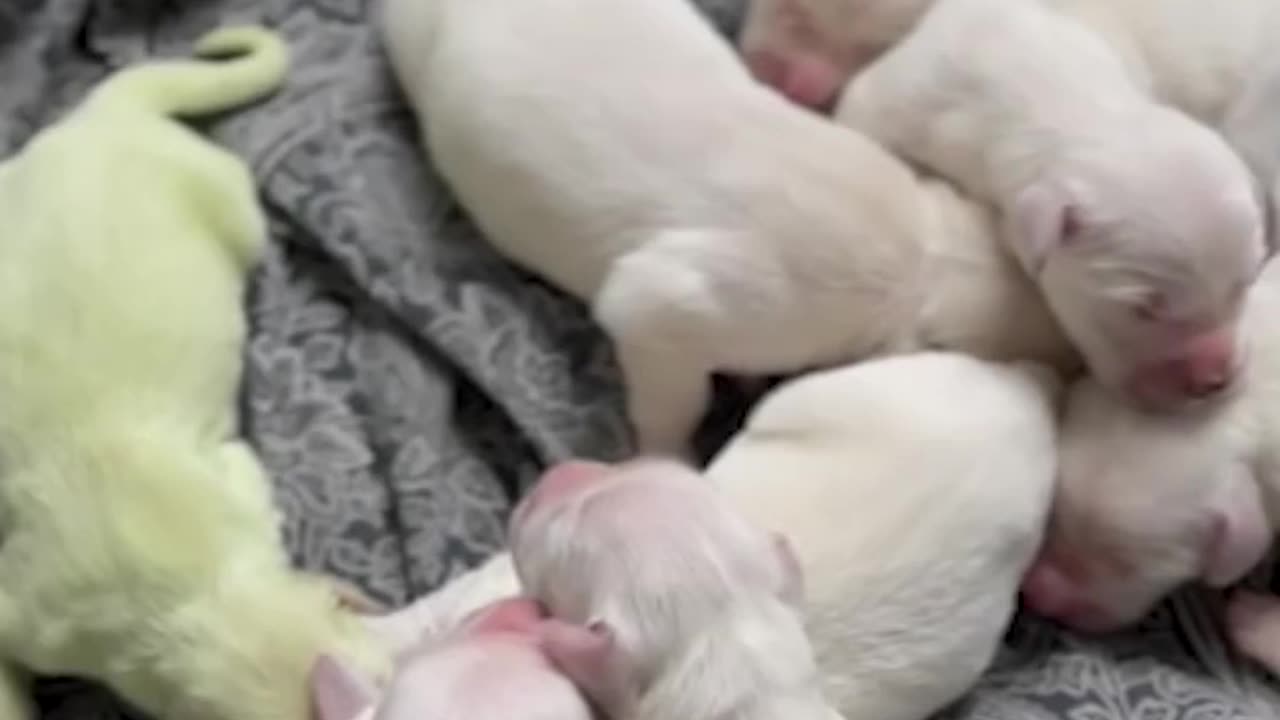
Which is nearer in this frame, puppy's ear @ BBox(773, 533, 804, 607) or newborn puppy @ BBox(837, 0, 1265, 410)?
puppy's ear @ BBox(773, 533, 804, 607)

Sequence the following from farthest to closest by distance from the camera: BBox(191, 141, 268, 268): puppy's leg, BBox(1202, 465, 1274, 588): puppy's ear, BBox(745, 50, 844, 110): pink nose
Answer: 1. BBox(745, 50, 844, 110): pink nose
2. BBox(191, 141, 268, 268): puppy's leg
3. BBox(1202, 465, 1274, 588): puppy's ear

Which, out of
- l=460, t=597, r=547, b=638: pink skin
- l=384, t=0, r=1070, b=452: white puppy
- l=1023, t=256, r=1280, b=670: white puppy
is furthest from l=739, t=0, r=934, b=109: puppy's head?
l=460, t=597, r=547, b=638: pink skin

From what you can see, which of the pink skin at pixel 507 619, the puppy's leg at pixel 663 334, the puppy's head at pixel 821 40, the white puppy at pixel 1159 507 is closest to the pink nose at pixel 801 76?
the puppy's head at pixel 821 40

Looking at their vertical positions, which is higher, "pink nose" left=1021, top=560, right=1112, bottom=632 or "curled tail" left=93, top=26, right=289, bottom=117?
"curled tail" left=93, top=26, right=289, bottom=117

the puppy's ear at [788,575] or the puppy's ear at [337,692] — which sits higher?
the puppy's ear at [788,575]

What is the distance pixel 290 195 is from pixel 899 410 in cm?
55

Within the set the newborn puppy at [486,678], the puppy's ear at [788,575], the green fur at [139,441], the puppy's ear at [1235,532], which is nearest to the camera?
the newborn puppy at [486,678]

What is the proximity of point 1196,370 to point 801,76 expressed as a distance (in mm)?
437

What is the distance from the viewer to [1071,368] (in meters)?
1.88

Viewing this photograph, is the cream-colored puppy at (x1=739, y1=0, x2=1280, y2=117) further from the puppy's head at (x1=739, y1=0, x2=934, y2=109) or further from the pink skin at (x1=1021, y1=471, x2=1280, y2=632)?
the pink skin at (x1=1021, y1=471, x2=1280, y2=632)

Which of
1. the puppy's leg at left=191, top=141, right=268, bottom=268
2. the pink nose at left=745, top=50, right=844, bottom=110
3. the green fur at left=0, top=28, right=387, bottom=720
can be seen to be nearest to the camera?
the green fur at left=0, top=28, right=387, bottom=720

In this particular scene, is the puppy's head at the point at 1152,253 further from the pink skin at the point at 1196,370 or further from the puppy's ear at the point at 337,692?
the puppy's ear at the point at 337,692

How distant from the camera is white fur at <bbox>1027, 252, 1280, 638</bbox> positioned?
1744mm

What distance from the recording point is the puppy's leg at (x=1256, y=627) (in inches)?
→ 69.9
